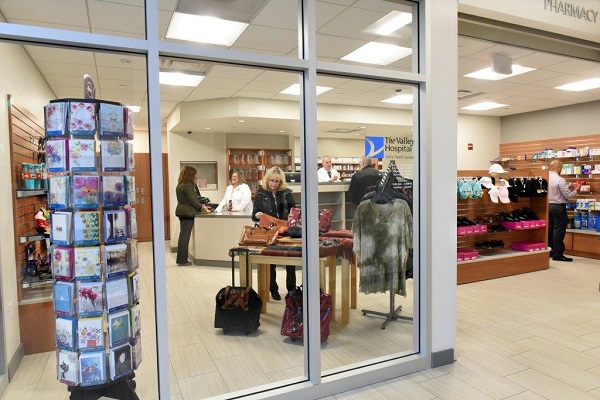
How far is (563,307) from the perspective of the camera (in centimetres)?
496

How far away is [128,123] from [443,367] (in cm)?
300

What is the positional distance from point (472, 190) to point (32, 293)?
220 inches

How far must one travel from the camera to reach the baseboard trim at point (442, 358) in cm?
340

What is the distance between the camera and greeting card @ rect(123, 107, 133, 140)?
2527 mm

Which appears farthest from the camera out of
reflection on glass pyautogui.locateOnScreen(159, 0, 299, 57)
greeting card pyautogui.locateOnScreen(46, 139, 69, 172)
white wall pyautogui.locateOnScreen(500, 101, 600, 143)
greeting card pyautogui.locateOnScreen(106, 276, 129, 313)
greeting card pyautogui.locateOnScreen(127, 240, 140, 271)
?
white wall pyautogui.locateOnScreen(500, 101, 600, 143)

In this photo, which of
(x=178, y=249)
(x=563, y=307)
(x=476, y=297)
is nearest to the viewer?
(x=178, y=249)

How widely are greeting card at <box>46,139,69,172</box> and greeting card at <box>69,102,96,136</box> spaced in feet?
0.27

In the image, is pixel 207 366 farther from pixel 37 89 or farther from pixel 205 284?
pixel 37 89

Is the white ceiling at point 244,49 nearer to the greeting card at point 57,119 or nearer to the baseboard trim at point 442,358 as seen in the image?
the greeting card at point 57,119

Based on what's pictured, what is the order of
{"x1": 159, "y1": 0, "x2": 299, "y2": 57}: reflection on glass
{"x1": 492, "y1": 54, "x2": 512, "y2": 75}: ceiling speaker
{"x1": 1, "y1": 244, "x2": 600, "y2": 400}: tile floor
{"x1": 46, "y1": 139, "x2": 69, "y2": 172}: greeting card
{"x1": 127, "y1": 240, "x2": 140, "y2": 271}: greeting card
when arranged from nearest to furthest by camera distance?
{"x1": 46, "y1": 139, "x2": 69, "y2": 172}: greeting card, {"x1": 127, "y1": 240, "x2": 140, "y2": 271}: greeting card, {"x1": 1, "y1": 244, "x2": 600, "y2": 400}: tile floor, {"x1": 159, "y1": 0, "x2": 299, "y2": 57}: reflection on glass, {"x1": 492, "y1": 54, "x2": 512, "y2": 75}: ceiling speaker

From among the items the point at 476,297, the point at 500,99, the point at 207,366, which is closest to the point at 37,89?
the point at 207,366

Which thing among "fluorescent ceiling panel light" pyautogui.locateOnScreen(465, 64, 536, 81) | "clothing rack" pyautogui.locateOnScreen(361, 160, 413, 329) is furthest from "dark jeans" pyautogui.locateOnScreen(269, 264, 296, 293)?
"fluorescent ceiling panel light" pyautogui.locateOnScreen(465, 64, 536, 81)

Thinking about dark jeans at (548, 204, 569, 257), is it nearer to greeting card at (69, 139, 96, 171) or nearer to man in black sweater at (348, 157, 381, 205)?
man in black sweater at (348, 157, 381, 205)

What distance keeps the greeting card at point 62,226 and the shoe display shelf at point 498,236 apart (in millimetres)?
5138
